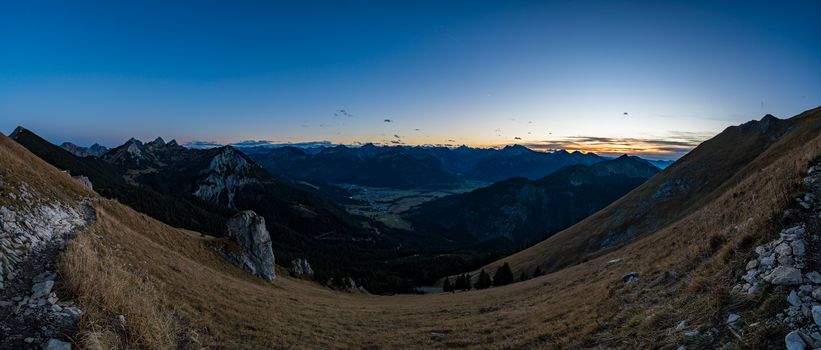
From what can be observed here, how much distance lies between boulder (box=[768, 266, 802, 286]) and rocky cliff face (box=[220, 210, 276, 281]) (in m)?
51.3

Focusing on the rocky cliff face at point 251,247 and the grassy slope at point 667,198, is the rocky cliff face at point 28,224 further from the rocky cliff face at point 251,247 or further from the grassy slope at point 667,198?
the grassy slope at point 667,198

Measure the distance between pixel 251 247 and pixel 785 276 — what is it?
56.0 meters

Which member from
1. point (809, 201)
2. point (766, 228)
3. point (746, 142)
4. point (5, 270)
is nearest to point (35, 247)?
point (5, 270)

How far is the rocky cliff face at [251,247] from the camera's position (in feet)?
161

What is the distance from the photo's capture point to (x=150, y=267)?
22.4 meters

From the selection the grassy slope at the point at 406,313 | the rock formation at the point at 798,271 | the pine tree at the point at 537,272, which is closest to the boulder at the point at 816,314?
the rock formation at the point at 798,271

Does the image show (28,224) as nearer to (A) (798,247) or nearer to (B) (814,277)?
(B) (814,277)

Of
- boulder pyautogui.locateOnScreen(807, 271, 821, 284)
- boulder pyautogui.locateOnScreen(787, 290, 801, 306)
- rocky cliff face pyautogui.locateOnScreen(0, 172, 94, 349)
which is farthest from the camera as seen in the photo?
rocky cliff face pyautogui.locateOnScreen(0, 172, 94, 349)

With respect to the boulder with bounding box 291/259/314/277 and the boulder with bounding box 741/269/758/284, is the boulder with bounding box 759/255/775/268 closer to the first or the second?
the boulder with bounding box 741/269/758/284

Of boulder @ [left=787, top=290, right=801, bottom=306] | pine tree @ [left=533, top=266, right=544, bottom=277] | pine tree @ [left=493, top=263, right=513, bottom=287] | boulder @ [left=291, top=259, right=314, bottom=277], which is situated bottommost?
pine tree @ [left=493, top=263, right=513, bottom=287]

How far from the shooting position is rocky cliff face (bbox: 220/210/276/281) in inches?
1933

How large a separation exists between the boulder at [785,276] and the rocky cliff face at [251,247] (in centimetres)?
5132

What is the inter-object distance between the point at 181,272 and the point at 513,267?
97.0 meters

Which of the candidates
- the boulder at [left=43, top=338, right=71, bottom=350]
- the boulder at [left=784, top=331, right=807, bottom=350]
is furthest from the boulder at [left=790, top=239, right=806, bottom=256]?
the boulder at [left=43, top=338, right=71, bottom=350]
